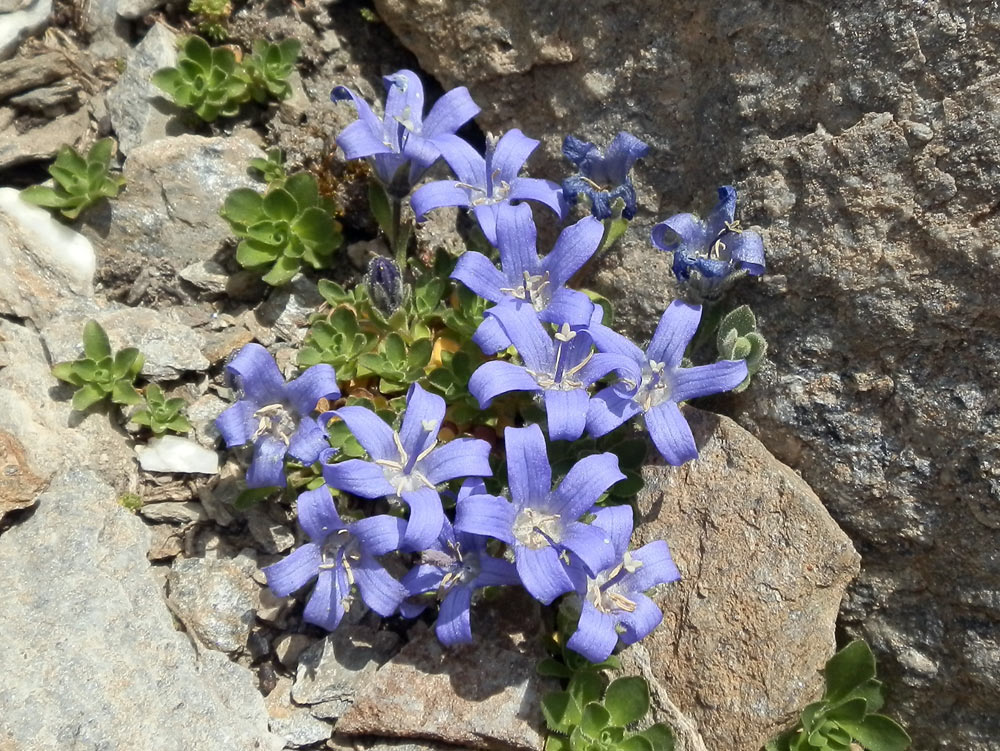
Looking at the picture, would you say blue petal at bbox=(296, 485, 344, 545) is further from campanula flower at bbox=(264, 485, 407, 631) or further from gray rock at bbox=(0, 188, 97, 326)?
gray rock at bbox=(0, 188, 97, 326)

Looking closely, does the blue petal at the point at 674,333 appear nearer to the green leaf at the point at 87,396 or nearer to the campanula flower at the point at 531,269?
the campanula flower at the point at 531,269

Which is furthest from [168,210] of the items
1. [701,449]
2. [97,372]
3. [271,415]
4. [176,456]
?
[701,449]

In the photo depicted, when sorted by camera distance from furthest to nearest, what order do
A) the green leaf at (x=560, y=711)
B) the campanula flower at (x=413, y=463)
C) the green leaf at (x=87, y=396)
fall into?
1. the green leaf at (x=87, y=396)
2. the green leaf at (x=560, y=711)
3. the campanula flower at (x=413, y=463)

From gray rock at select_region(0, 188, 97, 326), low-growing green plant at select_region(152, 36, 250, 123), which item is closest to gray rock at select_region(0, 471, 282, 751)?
gray rock at select_region(0, 188, 97, 326)

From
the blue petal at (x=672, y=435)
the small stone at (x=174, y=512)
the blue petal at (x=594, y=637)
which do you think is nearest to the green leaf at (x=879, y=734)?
the blue petal at (x=594, y=637)

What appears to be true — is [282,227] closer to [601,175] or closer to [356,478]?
[601,175]

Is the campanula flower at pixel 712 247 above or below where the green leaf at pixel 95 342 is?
above
